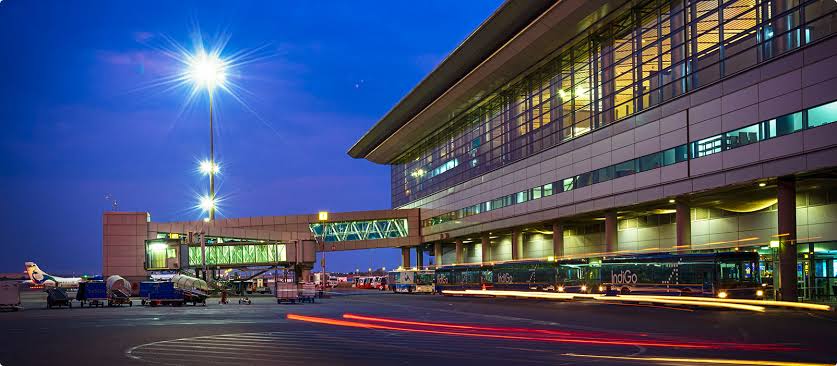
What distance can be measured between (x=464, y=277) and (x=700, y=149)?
122 ft

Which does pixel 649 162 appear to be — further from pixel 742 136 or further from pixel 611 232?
pixel 742 136

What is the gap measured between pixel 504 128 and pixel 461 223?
18929 mm

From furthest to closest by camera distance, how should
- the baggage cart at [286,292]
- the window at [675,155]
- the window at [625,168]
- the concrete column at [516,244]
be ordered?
the concrete column at [516,244] < the window at [625,168] < the baggage cart at [286,292] < the window at [675,155]

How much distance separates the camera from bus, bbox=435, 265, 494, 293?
83.8 m

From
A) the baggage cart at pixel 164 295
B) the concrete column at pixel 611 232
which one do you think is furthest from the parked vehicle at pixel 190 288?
the concrete column at pixel 611 232

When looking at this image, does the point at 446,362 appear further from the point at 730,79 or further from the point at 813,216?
the point at 813,216

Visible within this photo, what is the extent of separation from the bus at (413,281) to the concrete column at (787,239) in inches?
2080

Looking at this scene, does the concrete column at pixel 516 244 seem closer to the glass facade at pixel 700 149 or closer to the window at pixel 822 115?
the glass facade at pixel 700 149

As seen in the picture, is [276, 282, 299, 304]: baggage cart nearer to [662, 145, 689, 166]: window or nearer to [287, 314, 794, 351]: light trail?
[287, 314, 794, 351]: light trail

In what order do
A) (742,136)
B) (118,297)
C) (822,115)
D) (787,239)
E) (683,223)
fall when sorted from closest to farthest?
(822,115), (787,239), (742,136), (683,223), (118,297)

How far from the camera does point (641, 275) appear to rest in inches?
2315

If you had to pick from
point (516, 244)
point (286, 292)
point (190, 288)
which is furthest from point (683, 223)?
point (190, 288)

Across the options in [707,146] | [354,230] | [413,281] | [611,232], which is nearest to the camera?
[707,146]

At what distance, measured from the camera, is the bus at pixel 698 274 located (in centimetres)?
5141
